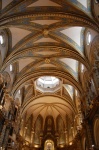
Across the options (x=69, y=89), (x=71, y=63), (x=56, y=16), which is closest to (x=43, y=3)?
(x=56, y=16)

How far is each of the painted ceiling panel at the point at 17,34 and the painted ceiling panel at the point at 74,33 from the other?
3902 millimetres

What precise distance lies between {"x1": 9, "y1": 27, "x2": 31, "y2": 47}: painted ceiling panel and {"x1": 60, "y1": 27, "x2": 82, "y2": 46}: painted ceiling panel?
3.90 meters

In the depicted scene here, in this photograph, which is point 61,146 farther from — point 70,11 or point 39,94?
point 70,11

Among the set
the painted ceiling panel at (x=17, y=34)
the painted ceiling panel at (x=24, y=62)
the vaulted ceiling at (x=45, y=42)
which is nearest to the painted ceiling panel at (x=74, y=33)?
the vaulted ceiling at (x=45, y=42)

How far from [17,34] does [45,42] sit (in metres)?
→ 3.18

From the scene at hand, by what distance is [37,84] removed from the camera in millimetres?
25141

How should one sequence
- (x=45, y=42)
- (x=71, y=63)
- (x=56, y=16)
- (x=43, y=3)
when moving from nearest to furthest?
(x=43, y=3)
(x=56, y=16)
(x=45, y=42)
(x=71, y=63)

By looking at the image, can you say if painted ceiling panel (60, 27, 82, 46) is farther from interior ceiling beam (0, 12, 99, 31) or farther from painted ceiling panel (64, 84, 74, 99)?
painted ceiling panel (64, 84, 74, 99)

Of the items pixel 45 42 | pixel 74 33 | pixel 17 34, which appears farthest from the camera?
pixel 45 42

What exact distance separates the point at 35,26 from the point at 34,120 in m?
17.8

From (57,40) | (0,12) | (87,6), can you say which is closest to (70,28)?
(57,40)

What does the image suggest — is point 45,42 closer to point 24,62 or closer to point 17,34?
point 17,34

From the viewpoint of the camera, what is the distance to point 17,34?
1623 cm

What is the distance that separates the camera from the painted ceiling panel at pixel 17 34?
52.0 feet
